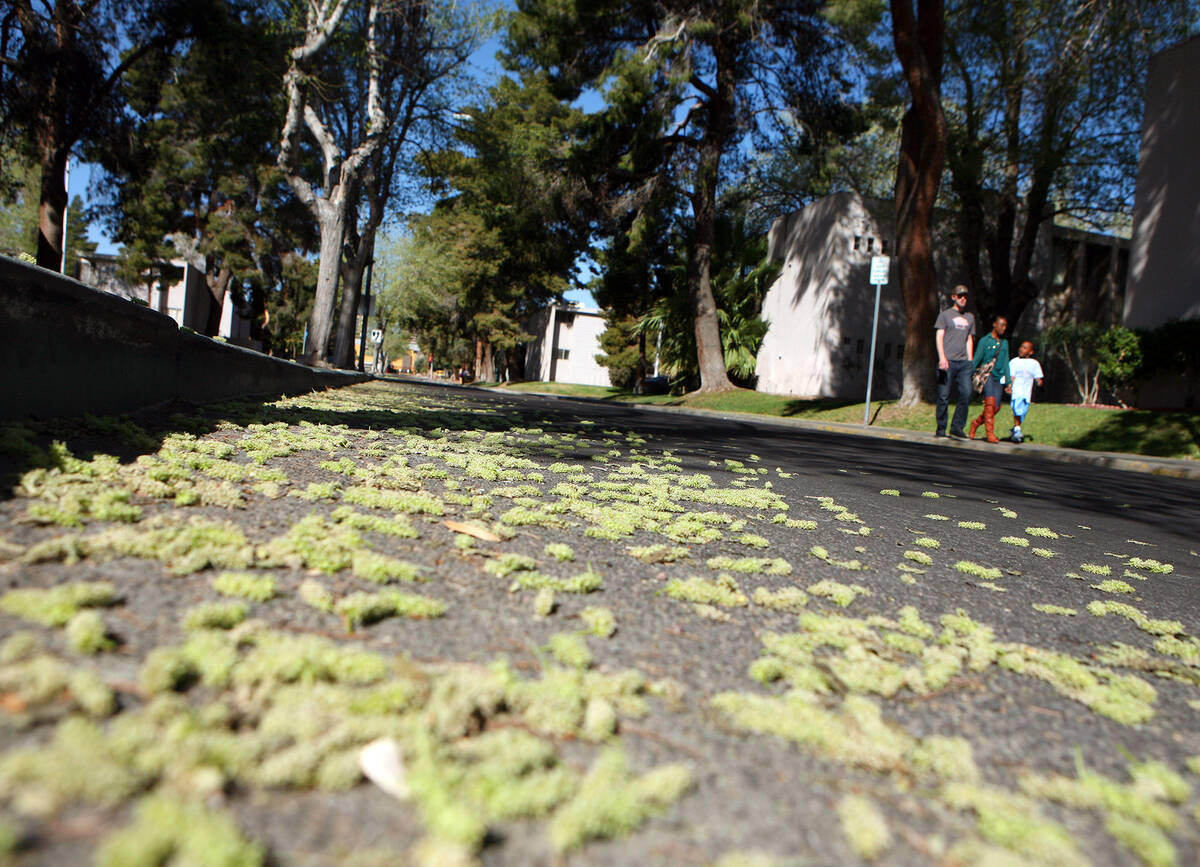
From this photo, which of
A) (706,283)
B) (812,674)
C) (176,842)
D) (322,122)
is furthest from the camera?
(706,283)

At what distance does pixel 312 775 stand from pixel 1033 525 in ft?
13.6

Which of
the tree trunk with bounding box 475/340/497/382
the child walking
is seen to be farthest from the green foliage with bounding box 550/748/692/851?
the tree trunk with bounding box 475/340/497/382

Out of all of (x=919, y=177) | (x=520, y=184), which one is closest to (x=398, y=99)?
(x=520, y=184)

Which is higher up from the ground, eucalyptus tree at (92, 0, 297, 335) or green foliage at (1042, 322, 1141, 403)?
eucalyptus tree at (92, 0, 297, 335)

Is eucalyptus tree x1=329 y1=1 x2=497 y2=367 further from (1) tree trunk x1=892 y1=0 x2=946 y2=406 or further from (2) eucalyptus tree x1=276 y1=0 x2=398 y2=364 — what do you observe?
(1) tree trunk x1=892 y1=0 x2=946 y2=406

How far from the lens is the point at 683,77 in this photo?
17.8 metres

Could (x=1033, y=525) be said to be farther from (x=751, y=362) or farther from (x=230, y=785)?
(x=751, y=362)

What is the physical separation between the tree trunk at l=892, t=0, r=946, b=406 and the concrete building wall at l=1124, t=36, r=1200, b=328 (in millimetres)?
4318

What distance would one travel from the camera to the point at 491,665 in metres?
1.44

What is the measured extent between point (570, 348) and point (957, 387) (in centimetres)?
4036

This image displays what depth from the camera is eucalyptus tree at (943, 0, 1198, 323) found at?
13719mm

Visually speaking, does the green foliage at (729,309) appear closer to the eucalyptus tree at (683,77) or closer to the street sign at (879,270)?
the eucalyptus tree at (683,77)

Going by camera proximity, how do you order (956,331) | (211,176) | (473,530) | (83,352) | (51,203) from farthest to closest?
(211,176) → (51,203) → (956,331) → (83,352) → (473,530)

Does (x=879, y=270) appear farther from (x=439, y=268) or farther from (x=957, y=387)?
(x=439, y=268)
